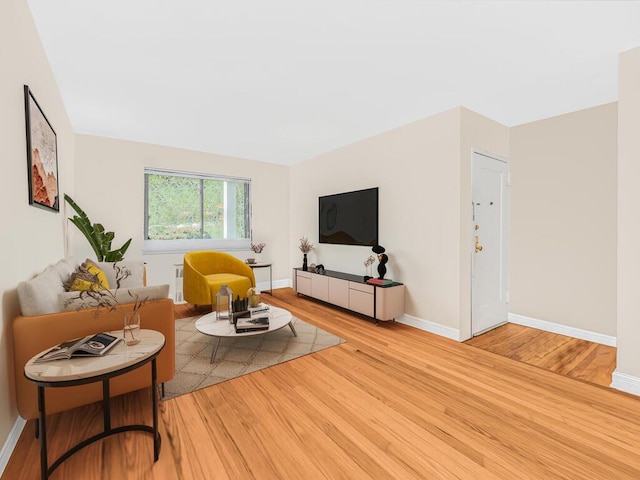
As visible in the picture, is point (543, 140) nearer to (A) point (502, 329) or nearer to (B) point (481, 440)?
(A) point (502, 329)

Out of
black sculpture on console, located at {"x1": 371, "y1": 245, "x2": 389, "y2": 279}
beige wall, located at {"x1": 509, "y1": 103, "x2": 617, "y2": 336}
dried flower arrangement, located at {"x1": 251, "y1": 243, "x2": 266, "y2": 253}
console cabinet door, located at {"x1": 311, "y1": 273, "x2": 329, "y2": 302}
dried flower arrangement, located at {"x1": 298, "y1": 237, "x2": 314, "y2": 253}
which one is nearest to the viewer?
beige wall, located at {"x1": 509, "y1": 103, "x2": 617, "y2": 336}

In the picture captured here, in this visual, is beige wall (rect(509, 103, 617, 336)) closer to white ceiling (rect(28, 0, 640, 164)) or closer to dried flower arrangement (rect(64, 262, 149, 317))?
white ceiling (rect(28, 0, 640, 164))

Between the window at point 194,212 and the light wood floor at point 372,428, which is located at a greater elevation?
the window at point 194,212

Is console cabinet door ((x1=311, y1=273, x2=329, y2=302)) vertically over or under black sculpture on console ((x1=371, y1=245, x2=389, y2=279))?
under

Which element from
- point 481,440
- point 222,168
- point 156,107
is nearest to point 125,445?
point 481,440

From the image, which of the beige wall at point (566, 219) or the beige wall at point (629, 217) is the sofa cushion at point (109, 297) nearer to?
the beige wall at point (629, 217)

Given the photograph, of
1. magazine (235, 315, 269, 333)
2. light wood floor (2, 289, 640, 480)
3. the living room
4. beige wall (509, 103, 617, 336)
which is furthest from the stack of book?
beige wall (509, 103, 617, 336)

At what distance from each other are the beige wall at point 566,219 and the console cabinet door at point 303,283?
2.85 m

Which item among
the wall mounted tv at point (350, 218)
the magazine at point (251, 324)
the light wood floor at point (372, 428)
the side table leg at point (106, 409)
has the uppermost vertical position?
the wall mounted tv at point (350, 218)

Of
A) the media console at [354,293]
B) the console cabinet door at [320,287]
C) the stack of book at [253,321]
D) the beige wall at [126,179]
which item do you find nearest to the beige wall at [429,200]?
the media console at [354,293]

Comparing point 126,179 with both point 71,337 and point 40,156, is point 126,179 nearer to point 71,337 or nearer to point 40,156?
point 40,156

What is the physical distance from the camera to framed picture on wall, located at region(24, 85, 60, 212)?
6.62ft

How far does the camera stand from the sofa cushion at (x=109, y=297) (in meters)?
1.83

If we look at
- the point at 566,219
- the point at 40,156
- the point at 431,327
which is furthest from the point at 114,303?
the point at 566,219
